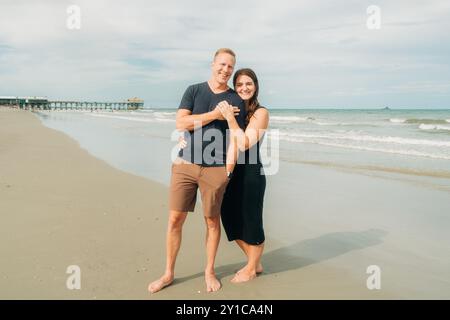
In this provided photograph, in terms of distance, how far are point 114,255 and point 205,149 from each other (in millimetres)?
1616

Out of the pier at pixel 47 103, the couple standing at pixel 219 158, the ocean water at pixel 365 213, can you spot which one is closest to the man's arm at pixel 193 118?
the couple standing at pixel 219 158

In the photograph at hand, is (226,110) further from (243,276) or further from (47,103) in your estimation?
(47,103)

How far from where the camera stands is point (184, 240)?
4.71 metres

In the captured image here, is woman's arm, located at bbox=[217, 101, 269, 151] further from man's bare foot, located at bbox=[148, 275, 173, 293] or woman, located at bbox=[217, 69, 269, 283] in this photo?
man's bare foot, located at bbox=[148, 275, 173, 293]

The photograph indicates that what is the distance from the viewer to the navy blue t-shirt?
340 centimetres

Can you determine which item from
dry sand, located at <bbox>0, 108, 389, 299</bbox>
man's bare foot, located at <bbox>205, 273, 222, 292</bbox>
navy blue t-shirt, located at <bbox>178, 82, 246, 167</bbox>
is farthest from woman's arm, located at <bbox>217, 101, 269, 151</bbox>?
dry sand, located at <bbox>0, 108, 389, 299</bbox>

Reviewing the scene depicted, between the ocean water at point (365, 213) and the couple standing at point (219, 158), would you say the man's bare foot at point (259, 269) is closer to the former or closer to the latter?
the couple standing at point (219, 158)

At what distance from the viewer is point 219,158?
3424 millimetres

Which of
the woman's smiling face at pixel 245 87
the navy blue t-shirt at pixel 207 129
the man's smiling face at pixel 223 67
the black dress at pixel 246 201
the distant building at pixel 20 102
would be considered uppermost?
the distant building at pixel 20 102

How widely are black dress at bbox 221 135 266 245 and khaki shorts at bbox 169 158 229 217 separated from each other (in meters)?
0.23

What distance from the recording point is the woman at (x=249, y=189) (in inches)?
139

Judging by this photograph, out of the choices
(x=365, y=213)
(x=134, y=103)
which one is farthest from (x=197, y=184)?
(x=134, y=103)
